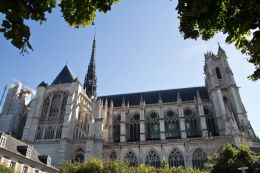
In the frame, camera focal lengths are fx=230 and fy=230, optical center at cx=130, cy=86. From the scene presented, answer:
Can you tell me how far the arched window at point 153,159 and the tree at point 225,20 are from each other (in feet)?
93.5

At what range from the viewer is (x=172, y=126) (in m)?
36.6

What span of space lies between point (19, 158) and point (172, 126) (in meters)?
23.4

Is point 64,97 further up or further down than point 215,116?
further up

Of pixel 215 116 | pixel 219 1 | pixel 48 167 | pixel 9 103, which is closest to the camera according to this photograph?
pixel 219 1

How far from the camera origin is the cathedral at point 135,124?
30484 millimetres

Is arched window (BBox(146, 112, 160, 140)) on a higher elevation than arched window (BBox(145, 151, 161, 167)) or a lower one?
higher

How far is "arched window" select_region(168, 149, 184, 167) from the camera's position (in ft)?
99.5

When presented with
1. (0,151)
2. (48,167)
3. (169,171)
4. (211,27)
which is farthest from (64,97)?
(211,27)

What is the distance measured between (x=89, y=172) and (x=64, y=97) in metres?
19.7

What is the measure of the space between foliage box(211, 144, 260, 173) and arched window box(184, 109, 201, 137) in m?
15.2

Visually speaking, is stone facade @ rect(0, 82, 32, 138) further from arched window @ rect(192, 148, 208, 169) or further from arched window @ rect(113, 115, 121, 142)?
arched window @ rect(192, 148, 208, 169)

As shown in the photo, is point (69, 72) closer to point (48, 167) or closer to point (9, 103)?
point (9, 103)

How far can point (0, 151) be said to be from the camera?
1781 cm

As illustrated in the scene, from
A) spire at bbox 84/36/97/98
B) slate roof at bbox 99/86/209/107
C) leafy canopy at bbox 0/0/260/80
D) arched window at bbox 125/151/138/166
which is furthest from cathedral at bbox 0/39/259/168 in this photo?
leafy canopy at bbox 0/0/260/80
